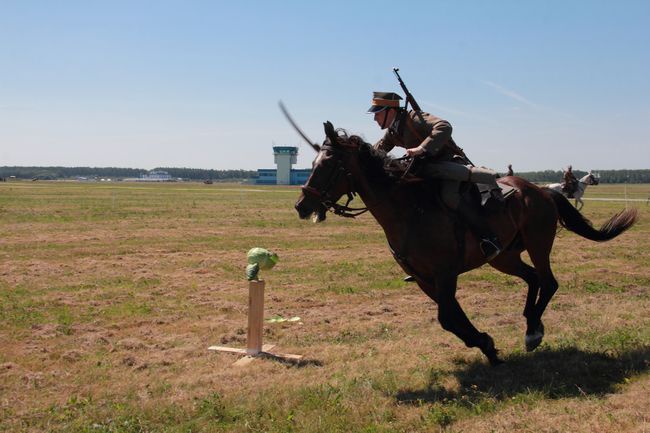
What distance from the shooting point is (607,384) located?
600cm

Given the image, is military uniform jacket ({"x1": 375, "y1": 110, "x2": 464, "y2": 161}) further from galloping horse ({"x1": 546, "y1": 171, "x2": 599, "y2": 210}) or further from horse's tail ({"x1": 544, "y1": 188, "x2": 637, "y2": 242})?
galloping horse ({"x1": 546, "y1": 171, "x2": 599, "y2": 210})

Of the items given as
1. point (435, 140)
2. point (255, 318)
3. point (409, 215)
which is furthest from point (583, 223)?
point (255, 318)

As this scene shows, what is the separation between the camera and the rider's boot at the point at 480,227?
21.9ft

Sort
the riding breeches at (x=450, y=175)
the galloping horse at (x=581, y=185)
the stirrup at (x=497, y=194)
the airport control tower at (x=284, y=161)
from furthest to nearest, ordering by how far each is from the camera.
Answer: the airport control tower at (x=284, y=161), the galloping horse at (x=581, y=185), the stirrup at (x=497, y=194), the riding breeches at (x=450, y=175)

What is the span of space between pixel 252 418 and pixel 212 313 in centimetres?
495

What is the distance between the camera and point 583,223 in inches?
334

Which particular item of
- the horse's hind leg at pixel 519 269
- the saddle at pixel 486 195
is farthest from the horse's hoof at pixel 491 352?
the saddle at pixel 486 195

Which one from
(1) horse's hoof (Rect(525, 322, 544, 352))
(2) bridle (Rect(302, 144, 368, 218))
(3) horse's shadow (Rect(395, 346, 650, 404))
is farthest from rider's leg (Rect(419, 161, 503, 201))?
(3) horse's shadow (Rect(395, 346, 650, 404))

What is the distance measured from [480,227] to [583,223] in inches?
105

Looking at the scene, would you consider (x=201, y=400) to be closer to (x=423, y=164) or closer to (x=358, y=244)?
(x=423, y=164)

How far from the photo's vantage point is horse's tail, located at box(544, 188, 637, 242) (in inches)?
332

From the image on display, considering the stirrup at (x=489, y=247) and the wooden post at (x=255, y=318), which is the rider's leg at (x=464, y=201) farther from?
the wooden post at (x=255, y=318)

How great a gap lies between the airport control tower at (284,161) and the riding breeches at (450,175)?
460ft

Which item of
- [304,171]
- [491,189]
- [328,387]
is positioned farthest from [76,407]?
[304,171]
